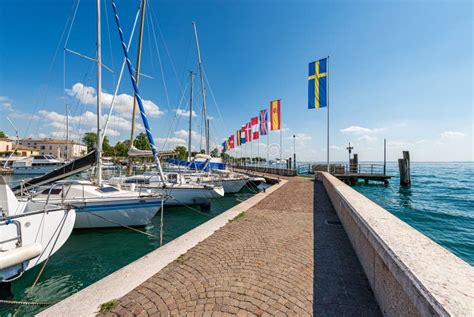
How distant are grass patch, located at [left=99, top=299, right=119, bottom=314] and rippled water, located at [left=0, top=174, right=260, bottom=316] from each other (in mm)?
2707

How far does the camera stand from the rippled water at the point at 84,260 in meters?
4.80

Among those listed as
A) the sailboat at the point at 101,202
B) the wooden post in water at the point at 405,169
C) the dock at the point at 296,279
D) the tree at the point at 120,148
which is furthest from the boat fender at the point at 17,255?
the tree at the point at 120,148

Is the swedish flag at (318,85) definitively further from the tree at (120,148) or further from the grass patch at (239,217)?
the tree at (120,148)

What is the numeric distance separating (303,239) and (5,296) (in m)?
6.94

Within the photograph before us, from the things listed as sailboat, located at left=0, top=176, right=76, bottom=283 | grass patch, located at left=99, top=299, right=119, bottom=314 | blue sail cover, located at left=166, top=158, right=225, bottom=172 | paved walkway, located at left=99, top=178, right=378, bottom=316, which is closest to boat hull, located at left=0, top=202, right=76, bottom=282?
sailboat, located at left=0, top=176, right=76, bottom=283

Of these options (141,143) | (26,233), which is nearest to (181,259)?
(26,233)

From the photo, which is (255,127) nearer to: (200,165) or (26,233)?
(200,165)

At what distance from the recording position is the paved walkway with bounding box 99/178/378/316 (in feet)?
8.73

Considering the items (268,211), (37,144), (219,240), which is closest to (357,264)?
(219,240)

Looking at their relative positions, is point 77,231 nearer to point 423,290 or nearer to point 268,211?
point 268,211

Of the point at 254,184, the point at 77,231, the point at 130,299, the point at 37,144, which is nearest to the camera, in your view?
the point at 130,299

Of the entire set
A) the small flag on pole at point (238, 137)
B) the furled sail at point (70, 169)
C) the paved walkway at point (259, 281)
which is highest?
the small flag on pole at point (238, 137)

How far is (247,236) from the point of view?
5.23 m

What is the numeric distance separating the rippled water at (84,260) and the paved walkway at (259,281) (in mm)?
3170
